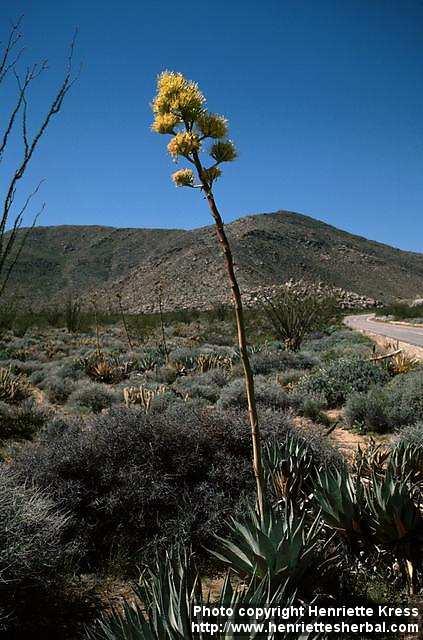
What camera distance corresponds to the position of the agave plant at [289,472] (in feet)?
14.5

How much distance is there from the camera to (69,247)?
341ft

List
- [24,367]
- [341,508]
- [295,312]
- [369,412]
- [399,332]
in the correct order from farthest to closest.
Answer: [399,332], [295,312], [24,367], [369,412], [341,508]

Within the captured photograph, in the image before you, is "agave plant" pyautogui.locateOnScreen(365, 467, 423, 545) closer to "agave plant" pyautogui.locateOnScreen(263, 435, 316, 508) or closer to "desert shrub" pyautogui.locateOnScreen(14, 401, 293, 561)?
"agave plant" pyautogui.locateOnScreen(263, 435, 316, 508)

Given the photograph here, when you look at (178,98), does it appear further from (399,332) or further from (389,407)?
(399,332)

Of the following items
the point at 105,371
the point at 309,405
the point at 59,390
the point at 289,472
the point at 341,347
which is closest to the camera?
the point at 289,472

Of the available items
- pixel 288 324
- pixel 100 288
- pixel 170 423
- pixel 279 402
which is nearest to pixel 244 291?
pixel 100 288

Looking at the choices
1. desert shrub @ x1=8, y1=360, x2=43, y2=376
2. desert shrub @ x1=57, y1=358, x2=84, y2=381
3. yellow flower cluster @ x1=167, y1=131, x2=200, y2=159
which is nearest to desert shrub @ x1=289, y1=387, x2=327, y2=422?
desert shrub @ x1=57, y1=358, x2=84, y2=381

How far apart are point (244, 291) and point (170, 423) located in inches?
2297

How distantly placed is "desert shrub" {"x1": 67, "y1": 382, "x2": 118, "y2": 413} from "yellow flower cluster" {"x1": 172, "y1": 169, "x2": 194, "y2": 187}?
8.66 meters

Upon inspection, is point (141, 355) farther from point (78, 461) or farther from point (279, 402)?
point (78, 461)

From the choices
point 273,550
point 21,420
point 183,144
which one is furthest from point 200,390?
point 183,144

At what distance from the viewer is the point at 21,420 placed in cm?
958

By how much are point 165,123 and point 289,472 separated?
3.24 metres

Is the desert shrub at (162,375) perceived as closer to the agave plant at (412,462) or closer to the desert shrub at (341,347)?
the desert shrub at (341,347)
